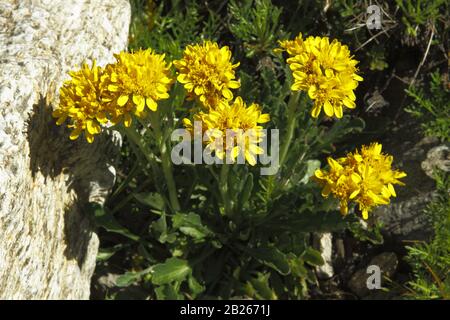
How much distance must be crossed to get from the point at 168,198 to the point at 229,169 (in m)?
0.52

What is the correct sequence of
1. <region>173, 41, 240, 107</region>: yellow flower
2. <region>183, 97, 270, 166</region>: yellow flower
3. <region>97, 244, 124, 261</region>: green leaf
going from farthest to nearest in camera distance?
<region>97, 244, 124, 261</region>: green leaf, <region>173, 41, 240, 107</region>: yellow flower, <region>183, 97, 270, 166</region>: yellow flower

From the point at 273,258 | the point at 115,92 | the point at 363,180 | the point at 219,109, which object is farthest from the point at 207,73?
the point at 273,258

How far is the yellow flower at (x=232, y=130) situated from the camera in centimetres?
238

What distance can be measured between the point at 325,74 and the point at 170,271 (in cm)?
139

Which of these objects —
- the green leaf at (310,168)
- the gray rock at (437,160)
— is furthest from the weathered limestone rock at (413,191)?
the green leaf at (310,168)

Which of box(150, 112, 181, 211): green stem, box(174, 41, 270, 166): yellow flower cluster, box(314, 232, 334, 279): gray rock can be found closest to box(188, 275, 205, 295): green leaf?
box(150, 112, 181, 211): green stem

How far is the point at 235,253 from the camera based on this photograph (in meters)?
3.49

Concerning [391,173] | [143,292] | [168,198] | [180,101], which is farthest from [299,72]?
[143,292]

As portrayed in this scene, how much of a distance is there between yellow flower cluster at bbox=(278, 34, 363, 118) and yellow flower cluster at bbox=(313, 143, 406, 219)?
261mm

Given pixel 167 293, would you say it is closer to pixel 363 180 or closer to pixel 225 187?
pixel 225 187

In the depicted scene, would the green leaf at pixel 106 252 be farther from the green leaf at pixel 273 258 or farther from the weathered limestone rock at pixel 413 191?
the weathered limestone rock at pixel 413 191

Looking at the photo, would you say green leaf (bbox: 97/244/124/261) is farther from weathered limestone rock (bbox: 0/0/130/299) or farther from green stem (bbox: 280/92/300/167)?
green stem (bbox: 280/92/300/167)

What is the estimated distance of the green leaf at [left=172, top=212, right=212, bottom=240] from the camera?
9.71 ft

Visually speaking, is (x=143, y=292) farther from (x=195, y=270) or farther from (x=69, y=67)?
(x=69, y=67)
